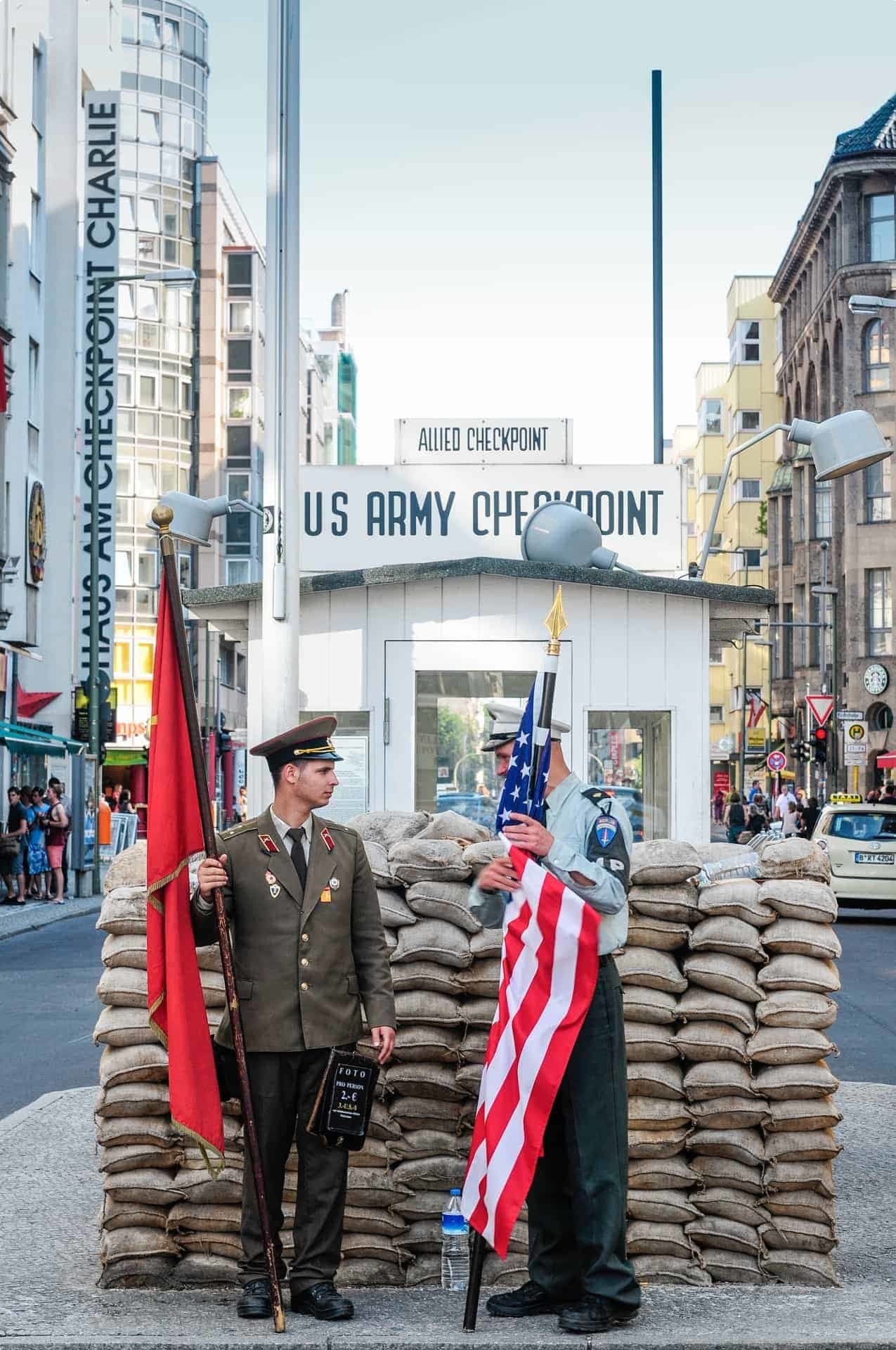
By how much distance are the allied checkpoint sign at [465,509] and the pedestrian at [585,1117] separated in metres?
5.88

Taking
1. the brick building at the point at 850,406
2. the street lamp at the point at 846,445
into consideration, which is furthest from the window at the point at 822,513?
the street lamp at the point at 846,445

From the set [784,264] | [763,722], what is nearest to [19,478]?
[784,264]

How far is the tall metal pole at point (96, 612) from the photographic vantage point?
32750 mm

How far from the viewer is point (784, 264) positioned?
284 feet

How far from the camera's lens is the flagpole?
6.09 metres

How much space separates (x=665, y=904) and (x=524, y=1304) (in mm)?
1515

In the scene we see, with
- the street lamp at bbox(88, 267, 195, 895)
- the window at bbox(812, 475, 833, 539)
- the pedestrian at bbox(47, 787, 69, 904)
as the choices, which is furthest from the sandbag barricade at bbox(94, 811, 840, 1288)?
the window at bbox(812, 475, 833, 539)

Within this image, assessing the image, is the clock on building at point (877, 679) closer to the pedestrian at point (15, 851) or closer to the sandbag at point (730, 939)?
the pedestrian at point (15, 851)

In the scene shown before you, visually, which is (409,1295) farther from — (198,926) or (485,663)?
(485,663)

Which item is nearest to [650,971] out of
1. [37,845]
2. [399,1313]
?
[399,1313]

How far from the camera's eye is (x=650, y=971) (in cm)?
694

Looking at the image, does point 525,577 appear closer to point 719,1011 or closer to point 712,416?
point 719,1011

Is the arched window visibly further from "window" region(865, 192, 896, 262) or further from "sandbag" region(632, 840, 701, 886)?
"sandbag" region(632, 840, 701, 886)

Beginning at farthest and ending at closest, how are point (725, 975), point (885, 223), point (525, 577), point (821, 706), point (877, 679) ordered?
1. point (885, 223)
2. point (877, 679)
3. point (821, 706)
4. point (525, 577)
5. point (725, 975)
